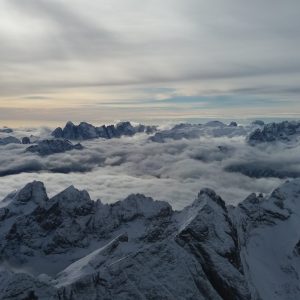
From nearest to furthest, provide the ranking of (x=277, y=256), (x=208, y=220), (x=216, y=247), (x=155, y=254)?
(x=155, y=254), (x=216, y=247), (x=208, y=220), (x=277, y=256)

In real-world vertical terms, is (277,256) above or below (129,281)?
below

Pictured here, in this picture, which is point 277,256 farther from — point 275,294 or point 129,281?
point 129,281

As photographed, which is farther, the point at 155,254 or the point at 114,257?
the point at 114,257

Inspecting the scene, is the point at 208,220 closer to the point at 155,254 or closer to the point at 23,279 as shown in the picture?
the point at 155,254

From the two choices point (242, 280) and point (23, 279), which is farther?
point (242, 280)

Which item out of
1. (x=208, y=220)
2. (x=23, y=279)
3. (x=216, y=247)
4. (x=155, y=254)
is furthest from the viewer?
(x=208, y=220)

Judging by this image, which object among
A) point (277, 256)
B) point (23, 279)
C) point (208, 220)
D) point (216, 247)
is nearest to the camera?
point (23, 279)

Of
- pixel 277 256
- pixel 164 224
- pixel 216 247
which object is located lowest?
pixel 277 256

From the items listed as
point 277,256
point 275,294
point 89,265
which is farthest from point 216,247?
point 277,256

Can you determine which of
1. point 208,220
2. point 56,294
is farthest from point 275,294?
point 56,294
